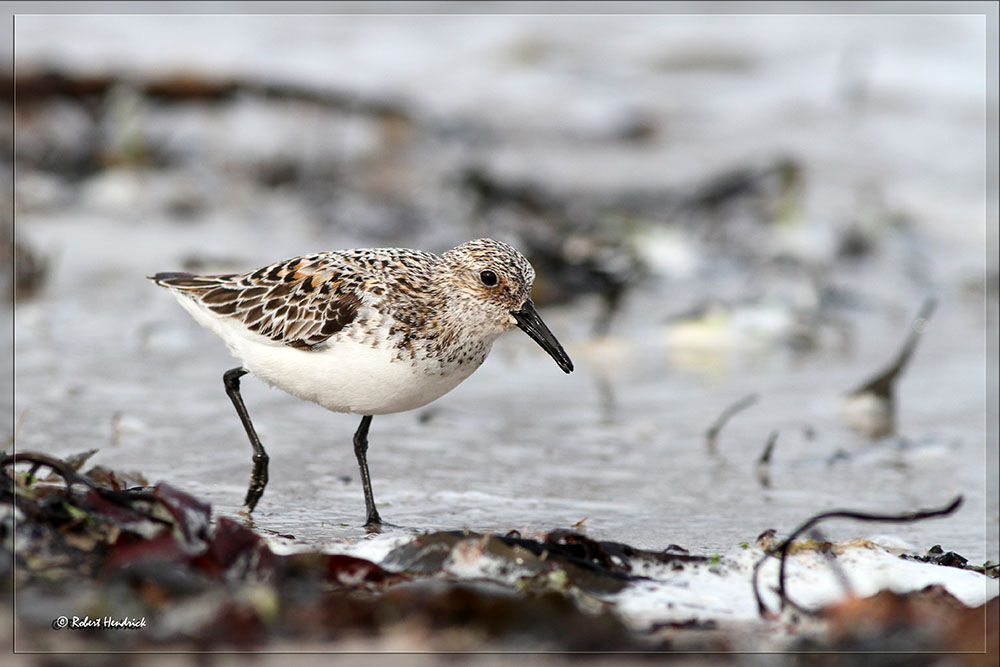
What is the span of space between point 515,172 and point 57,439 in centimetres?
601

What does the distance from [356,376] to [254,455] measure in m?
0.56

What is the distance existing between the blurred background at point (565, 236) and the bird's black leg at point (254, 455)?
0.07 meters

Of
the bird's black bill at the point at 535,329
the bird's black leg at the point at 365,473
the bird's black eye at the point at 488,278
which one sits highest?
the bird's black eye at the point at 488,278

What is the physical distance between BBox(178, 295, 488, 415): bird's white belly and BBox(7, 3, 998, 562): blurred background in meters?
0.40

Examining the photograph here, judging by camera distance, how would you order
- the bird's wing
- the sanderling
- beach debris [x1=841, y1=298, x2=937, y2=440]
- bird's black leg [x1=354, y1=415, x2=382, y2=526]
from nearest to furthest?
1. bird's black leg [x1=354, y1=415, x2=382, y2=526]
2. the sanderling
3. the bird's wing
4. beach debris [x1=841, y1=298, x2=937, y2=440]

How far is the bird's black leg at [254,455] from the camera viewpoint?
429 cm

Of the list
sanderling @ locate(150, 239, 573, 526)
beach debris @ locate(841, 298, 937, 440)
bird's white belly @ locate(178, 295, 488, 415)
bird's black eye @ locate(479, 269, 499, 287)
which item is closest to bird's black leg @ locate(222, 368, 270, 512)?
Result: sanderling @ locate(150, 239, 573, 526)

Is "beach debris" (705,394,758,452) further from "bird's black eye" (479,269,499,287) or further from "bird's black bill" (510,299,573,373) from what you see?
"bird's black eye" (479,269,499,287)

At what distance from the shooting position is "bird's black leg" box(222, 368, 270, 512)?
429cm

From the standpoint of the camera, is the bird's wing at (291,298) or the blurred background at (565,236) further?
the blurred background at (565,236)

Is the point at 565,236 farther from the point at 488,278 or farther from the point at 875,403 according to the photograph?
the point at 488,278

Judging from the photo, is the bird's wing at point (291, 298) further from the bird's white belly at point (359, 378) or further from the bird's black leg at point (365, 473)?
the bird's black leg at point (365, 473)

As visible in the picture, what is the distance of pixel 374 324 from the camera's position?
4.24m

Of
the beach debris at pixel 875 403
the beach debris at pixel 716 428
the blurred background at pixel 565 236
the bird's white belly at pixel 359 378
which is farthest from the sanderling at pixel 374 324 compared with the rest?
the beach debris at pixel 875 403
